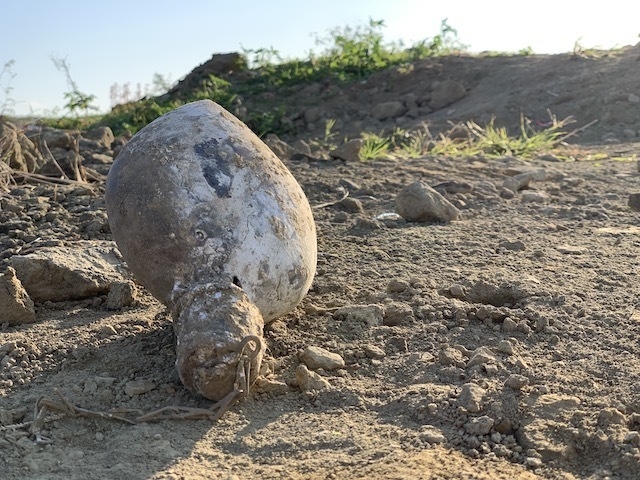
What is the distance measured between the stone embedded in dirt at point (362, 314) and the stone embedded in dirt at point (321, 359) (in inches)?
12.3

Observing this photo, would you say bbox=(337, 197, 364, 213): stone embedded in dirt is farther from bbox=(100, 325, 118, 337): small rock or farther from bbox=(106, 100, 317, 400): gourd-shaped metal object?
bbox=(100, 325, 118, 337): small rock

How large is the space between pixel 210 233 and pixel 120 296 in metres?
0.80

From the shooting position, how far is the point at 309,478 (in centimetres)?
217

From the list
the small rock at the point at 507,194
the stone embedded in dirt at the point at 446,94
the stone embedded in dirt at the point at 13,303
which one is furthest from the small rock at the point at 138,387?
the stone embedded in dirt at the point at 446,94

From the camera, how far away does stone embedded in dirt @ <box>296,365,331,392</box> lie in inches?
104

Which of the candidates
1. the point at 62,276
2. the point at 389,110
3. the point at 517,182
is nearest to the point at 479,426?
the point at 62,276

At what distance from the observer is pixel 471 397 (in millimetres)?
2469

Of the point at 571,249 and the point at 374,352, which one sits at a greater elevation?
the point at 571,249

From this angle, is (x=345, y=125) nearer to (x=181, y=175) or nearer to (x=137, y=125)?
(x=137, y=125)

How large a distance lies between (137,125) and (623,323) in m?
7.97

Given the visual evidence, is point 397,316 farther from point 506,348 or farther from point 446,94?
point 446,94

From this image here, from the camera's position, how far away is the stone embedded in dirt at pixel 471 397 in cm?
244

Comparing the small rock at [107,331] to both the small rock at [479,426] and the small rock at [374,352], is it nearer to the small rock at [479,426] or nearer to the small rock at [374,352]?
the small rock at [374,352]

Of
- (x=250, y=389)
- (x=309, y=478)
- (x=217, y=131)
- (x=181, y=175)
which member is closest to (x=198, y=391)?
(x=250, y=389)
